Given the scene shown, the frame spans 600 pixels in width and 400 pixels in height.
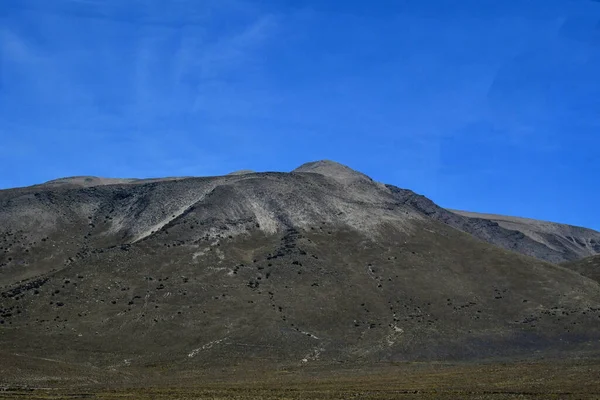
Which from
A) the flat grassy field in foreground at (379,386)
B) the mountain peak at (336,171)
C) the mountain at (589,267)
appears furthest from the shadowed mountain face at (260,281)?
the mountain at (589,267)

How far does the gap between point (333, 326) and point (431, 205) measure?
84367mm

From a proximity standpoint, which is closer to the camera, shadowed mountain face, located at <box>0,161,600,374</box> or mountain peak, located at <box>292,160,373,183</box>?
shadowed mountain face, located at <box>0,161,600,374</box>

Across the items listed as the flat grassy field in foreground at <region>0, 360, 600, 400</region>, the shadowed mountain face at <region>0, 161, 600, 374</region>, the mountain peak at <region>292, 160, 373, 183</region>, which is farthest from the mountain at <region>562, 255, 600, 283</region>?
the flat grassy field in foreground at <region>0, 360, 600, 400</region>

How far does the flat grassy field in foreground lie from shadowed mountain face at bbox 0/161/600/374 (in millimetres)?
16503

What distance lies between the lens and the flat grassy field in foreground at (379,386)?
51156 mm

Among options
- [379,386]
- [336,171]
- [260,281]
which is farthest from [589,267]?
[379,386]

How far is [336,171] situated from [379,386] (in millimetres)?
123257

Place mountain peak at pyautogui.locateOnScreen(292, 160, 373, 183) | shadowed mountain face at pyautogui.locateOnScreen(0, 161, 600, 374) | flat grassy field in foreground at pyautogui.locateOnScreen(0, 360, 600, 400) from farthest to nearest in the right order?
mountain peak at pyautogui.locateOnScreen(292, 160, 373, 183)
shadowed mountain face at pyautogui.locateOnScreen(0, 161, 600, 374)
flat grassy field in foreground at pyautogui.locateOnScreen(0, 360, 600, 400)

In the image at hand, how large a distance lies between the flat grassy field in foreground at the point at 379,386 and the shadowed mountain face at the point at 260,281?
1650cm

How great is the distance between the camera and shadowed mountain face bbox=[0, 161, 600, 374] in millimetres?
92125

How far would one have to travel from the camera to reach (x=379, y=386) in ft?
192

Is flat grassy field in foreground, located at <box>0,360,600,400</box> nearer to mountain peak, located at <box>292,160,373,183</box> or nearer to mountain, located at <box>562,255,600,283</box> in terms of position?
mountain, located at <box>562,255,600,283</box>

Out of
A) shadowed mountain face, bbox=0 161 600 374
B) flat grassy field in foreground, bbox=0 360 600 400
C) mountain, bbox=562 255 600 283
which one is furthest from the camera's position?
mountain, bbox=562 255 600 283

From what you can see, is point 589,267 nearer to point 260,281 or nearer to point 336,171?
point 336,171
